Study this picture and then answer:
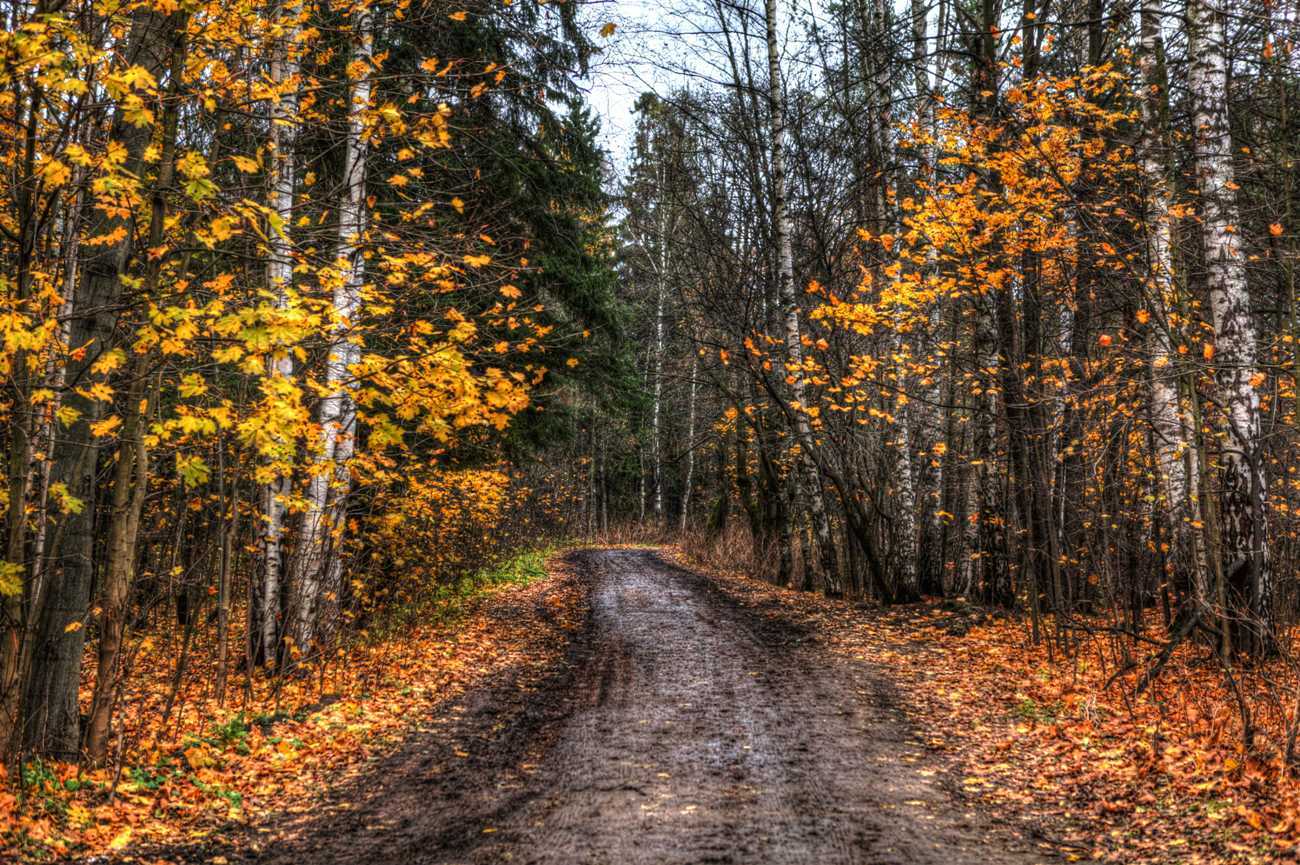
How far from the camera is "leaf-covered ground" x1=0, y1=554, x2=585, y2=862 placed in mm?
4676

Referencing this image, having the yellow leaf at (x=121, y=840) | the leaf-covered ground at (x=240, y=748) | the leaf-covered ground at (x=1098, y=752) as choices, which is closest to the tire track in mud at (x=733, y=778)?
the leaf-covered ground at (x=1098, y=752)

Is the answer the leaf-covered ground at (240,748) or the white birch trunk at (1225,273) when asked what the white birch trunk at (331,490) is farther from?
the white birch trunk at (1225,273)

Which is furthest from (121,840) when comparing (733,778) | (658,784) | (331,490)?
(331,490)

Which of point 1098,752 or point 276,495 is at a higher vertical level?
point 276,495

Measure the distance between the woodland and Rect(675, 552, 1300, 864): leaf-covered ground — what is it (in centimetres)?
4

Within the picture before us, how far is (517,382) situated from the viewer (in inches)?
343

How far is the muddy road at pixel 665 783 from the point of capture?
4.45 metres

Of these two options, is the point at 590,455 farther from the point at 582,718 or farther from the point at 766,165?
the point at 582,718

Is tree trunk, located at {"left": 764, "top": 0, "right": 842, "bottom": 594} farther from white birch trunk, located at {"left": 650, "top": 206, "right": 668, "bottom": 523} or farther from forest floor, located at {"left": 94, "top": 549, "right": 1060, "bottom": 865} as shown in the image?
white birch trunk, located at {"left": 650, "top": 206, "right": 668, "bottom": 523}

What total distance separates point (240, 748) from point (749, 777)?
3.84m

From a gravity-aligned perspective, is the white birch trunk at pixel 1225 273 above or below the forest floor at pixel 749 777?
above

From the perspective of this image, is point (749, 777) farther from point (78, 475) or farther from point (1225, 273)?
point (1225, 273)

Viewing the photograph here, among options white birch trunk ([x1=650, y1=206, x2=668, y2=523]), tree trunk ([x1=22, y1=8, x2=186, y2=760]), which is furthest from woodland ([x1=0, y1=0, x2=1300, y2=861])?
white birch trunk ([x1=650, y1=206, x2=668, y2=523])

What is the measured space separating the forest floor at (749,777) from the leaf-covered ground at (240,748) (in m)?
0.07
